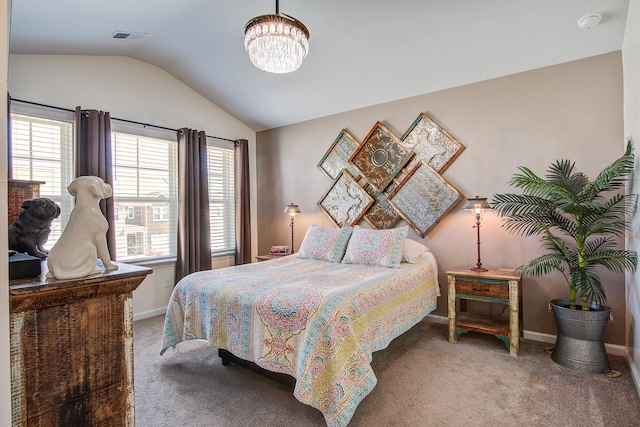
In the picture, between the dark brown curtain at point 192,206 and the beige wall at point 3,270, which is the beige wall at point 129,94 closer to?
the dark brown curtain at point 192,206

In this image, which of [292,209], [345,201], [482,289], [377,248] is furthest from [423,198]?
[292,209]

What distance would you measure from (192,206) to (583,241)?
4.00 m

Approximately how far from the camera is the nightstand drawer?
2842 mm

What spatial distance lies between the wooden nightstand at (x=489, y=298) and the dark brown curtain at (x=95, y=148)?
11.4 feet

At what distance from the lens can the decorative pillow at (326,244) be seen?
3.54 metres

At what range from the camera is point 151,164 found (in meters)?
4.07

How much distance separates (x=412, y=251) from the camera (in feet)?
11.3

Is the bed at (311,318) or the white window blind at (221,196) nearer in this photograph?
the bed at (311,318)

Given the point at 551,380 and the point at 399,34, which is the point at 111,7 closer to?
the point at 399,34

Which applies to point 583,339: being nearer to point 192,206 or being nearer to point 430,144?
point 430,144

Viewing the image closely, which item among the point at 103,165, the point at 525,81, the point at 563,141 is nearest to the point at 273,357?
the point at 103,165

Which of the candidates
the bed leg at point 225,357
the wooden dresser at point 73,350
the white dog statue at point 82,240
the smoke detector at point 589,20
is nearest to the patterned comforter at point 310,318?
the bed leg at point 225,357

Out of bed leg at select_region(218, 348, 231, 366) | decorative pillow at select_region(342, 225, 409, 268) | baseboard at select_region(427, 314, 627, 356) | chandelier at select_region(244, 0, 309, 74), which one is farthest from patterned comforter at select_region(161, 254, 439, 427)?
chandelier at select_region(244, 0, 309, 74)

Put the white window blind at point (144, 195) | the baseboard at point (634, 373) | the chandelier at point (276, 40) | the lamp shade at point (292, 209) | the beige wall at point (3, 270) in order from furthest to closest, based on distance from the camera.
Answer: the lamp shade at point (292, 209) → the white window blind at point (144, 195) → the baseboard at point (634, 373) → the chandelier at point (276, 40) → the beige wall at point (3, 270)
